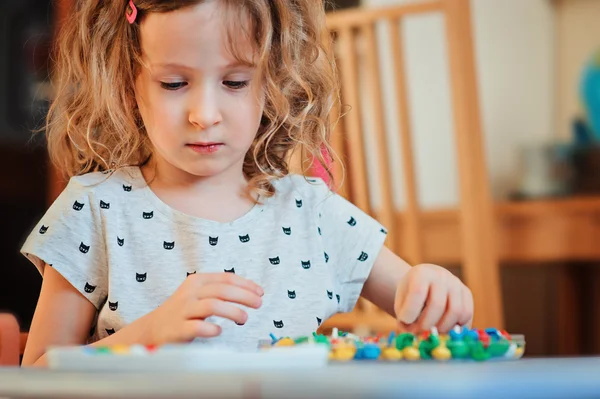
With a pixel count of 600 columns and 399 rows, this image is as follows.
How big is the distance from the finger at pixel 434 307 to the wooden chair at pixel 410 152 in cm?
84

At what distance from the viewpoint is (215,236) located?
955 millimetres

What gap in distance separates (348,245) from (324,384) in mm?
634

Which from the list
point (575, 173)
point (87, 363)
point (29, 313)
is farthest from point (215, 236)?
point (29, 313)

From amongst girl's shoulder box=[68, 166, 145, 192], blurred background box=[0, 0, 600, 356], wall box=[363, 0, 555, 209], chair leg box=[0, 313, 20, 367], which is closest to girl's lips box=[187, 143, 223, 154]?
girl's shoulder box=[68, 166, 145, 192]

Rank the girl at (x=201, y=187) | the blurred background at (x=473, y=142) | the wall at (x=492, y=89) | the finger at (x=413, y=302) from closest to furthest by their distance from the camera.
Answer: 1. the finger at (x=413, y=302)
2. the girl at (x=201, y=187)
3. the blurred background at (x=473, y=142)
4. the wall at (x=492, y=89)

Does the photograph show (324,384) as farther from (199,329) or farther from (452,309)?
(452,309)

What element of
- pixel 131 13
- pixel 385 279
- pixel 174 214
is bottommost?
pixel 385 279

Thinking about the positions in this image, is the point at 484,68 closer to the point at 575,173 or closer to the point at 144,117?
the point at 575,173

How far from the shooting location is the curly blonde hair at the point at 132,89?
0.95 metres

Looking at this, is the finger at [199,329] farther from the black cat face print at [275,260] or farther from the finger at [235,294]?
the black cat face print at [275,260]

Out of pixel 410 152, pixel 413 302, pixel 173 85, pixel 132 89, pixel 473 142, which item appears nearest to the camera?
pixel 413 302

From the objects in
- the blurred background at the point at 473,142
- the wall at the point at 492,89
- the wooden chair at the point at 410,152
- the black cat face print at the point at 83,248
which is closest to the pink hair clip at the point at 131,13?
the black cat face print at the point at 83,248

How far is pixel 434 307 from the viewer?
77 centimetres

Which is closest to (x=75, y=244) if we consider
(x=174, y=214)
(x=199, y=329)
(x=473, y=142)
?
(x=174, y=214)
